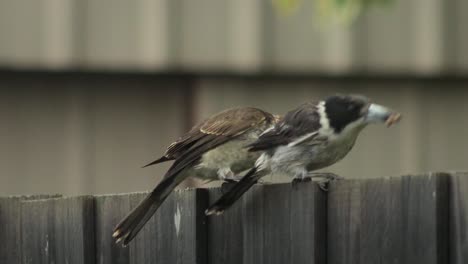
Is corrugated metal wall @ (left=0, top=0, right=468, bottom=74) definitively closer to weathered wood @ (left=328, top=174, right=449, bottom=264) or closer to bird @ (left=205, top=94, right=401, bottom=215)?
bird @ (left=205, top=94, right=401, bottom=215)

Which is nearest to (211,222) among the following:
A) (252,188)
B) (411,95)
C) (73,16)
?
(252,188)

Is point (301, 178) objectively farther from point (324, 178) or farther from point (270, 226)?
point (270, 226)

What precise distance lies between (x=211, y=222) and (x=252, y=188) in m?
0.16

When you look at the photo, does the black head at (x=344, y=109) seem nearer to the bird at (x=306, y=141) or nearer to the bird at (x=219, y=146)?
the bird at (x=306, y=141)

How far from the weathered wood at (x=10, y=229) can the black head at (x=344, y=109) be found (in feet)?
4.00

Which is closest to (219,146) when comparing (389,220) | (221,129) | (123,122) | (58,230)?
(221,129)

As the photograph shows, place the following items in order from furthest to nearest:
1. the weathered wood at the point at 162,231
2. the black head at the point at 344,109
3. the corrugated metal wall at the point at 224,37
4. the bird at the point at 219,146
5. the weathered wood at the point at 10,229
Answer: the corrugated metal wall at the point at 224,37
the bird at the point at 219,146
the weathered wood at the point at 10,229
the weathered wood at the point at 162,231
the black head at the point at 344,109

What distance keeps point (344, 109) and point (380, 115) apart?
0.23 metres

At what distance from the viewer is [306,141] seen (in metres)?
3.39

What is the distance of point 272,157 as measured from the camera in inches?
135

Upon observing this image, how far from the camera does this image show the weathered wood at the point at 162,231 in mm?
3248

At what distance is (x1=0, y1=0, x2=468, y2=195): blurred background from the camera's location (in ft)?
20.1

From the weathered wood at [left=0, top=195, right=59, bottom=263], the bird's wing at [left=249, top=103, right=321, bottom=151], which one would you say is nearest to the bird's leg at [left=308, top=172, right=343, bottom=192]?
the bird's wing at [left=249, top=103, right=321, bottom=151]

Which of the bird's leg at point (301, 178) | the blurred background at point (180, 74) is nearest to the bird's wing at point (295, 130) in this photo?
the bird's leg at point (301, 178)
